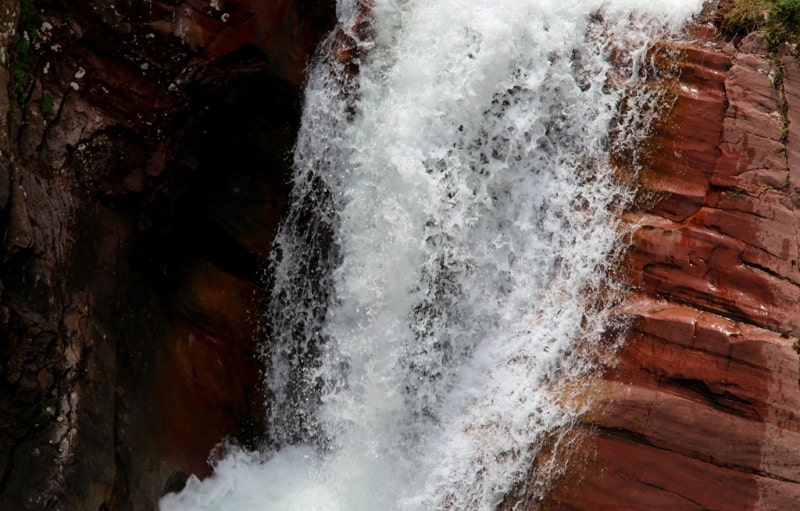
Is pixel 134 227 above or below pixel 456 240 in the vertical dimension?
above

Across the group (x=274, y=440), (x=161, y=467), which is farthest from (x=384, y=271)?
(x=161, y=467)

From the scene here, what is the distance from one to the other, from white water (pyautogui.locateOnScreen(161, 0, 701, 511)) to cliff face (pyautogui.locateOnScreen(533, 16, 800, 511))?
1.05ft

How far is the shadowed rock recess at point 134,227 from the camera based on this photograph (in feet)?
17.8

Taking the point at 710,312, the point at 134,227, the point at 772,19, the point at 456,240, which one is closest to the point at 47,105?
the point at 134,227

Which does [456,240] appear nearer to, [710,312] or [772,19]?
[710,312]

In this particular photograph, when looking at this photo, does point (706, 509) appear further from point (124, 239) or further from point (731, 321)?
point (124, 239)

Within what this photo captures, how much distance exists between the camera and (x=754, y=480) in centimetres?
531

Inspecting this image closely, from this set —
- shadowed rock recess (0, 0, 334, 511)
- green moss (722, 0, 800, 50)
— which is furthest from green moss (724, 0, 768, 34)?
shadowed rock recess (0, 0, 334, 511)

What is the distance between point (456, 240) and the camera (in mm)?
6340

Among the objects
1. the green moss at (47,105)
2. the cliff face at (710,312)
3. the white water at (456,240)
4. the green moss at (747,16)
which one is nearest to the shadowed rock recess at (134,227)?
the green moss at (47,105)

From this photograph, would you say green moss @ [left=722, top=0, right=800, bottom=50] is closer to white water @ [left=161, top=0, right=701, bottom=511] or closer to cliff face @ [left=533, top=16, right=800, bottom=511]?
cliff face @ [left=533, top=16, right=800, bottom=511]

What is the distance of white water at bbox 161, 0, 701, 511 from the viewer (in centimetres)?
605

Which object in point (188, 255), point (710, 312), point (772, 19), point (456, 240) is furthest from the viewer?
point (188, 255)

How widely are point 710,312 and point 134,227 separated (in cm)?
506
